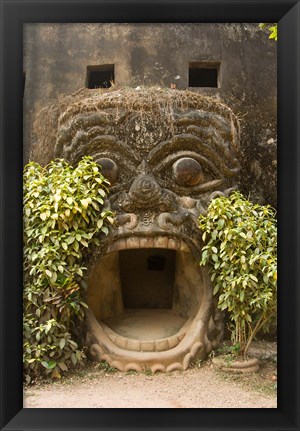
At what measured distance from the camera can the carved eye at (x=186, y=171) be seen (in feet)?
15.5

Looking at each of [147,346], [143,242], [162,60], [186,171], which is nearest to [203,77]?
[162,60]

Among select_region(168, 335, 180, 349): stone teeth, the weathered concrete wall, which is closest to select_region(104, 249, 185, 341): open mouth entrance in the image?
select_region(168, 335, 180, 349): stone teeth

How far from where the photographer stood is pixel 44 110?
5.75 meters

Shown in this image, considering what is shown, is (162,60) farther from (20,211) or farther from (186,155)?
(20,211)

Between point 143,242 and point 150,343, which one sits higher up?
point 143,242

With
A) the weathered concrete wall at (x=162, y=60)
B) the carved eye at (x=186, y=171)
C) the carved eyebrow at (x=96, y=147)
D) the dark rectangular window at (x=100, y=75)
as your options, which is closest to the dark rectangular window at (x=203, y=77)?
the weathered concrete wall at (x=162, y=60)

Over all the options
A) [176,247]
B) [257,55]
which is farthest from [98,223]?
[257,55]

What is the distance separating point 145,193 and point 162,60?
2151 millimetres

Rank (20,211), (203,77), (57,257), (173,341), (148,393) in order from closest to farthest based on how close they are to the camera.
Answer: (20,211) < (148,393) < (57,257) < (173,341) < (203,77)

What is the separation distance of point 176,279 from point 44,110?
8.60 ft

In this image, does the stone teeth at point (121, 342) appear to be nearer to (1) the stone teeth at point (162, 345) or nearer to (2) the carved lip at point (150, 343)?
(2) the carved lip at point (150, 343)

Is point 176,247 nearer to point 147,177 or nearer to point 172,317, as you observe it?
point 147,177

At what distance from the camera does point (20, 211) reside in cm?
290

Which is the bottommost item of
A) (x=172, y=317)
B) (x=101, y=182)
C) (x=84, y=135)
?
(x=172, y=317)
